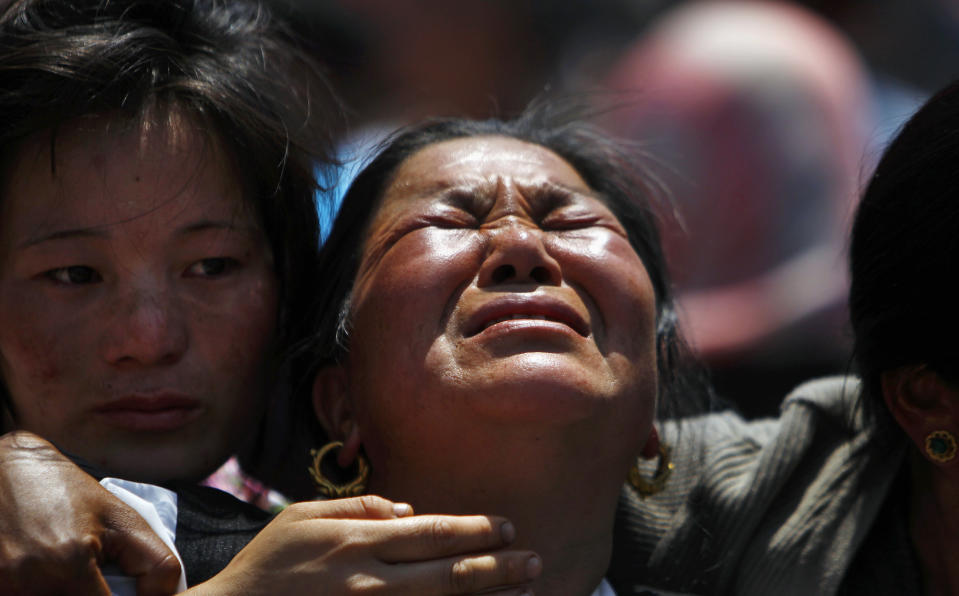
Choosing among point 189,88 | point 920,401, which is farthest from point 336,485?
point 920,401

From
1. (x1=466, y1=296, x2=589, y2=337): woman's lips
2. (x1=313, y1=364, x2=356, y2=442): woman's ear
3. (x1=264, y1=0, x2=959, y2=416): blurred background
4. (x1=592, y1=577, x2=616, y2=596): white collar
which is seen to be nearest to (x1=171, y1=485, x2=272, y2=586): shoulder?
(x1=313, y1=364, x2=356, y2=442): woman's ear

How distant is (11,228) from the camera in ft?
7.15

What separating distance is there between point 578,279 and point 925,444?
0.75 meters

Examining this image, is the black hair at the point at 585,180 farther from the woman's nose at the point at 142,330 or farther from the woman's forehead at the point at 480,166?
the woman's nose at the point at 142,330

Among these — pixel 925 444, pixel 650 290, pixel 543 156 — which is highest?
pixel 543 156

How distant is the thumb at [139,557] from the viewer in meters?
1.74

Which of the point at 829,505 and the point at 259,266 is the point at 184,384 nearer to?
the point at 259,266

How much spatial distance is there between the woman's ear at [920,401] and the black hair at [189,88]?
1.27 m

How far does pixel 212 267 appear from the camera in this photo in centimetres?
228

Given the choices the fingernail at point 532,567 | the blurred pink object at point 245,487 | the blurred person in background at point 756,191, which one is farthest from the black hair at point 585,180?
the blurred person in background at point 756,191

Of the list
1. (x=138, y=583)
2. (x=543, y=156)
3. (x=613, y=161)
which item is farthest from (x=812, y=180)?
(x=138, y=583)

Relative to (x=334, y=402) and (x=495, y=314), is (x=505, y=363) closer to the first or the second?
(x=495, y=314)

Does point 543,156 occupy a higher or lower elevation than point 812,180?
higher

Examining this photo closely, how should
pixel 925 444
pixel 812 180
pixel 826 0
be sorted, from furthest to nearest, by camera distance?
pixel 826 0, pixel 812 180, pixel 925 444
